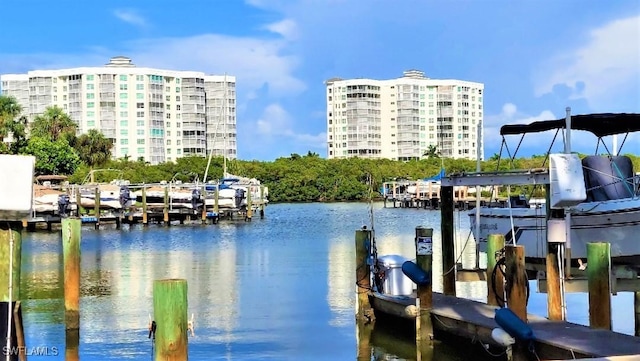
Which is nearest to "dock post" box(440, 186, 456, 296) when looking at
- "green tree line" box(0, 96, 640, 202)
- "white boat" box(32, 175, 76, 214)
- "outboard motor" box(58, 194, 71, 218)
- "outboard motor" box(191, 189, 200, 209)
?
"outboard motor" box(58, 194, 71, 218)

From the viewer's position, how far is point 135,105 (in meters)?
157

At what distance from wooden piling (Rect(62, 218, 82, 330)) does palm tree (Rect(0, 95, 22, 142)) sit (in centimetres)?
6449

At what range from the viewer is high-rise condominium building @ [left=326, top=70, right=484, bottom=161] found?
188 meters

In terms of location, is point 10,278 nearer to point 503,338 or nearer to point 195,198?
point 503,338

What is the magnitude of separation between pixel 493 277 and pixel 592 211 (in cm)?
344

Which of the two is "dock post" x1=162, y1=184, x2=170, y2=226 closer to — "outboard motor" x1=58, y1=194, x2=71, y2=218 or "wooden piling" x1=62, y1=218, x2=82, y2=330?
"outboard motor" x1=58, y1=194, x2=71, y2=218

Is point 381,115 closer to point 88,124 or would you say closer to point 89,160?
point 88,124

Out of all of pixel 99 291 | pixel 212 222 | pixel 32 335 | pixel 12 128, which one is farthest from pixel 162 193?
pixel 32 335

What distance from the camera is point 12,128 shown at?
3248 inches

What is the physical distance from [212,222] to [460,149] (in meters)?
119

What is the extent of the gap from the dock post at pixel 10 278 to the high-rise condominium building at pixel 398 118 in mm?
174406

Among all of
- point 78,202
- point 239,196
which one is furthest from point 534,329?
point 239,196

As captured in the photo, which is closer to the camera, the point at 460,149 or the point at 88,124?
the point at 88,124

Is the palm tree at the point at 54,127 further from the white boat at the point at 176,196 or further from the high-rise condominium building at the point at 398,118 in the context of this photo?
the high-rise condominium building at the point at 398,118
